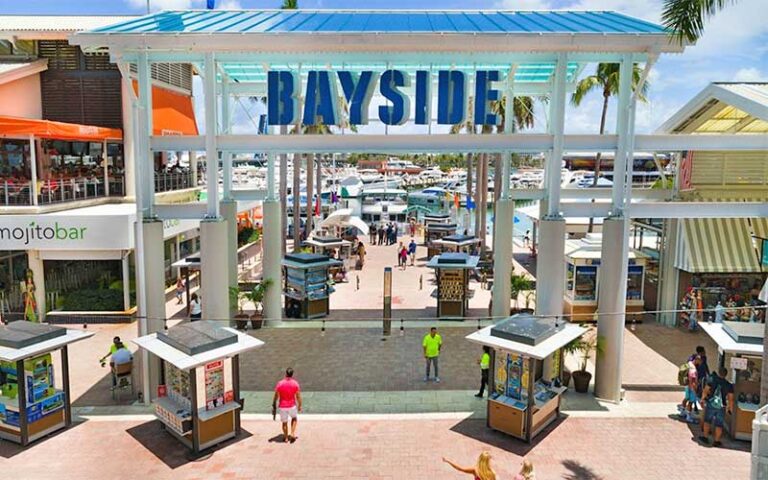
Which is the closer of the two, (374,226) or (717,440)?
(717,440)

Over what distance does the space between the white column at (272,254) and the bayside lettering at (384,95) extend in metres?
6.00

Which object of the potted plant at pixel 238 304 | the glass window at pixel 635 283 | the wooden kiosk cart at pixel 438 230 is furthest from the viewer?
the wooden kiosk cart at pixel 438 230

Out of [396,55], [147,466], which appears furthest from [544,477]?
[396,55]

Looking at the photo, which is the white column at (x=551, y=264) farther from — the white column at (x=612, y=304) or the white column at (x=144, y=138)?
the white column at (x=144, y=138)

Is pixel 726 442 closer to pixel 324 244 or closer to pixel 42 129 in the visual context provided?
pixel 324 244

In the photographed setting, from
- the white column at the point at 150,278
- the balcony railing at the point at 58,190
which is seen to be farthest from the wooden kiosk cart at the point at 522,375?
the balcony railing at the point at 58,190

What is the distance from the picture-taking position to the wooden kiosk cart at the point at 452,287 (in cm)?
2245

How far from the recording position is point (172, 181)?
1099 inches

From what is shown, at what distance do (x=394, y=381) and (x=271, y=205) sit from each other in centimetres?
903

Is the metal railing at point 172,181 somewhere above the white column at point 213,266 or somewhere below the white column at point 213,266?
above

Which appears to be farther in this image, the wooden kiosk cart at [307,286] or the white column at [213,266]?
the wooden kiosk cart at [307,286]

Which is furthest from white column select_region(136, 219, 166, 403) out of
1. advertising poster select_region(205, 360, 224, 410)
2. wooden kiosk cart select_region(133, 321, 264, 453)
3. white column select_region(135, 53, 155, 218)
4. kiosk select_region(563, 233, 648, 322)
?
kiosk select_region(563, 233, 648, 322)

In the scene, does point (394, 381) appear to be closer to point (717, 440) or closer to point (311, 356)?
point (311, 356)

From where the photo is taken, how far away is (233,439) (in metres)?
12.8
